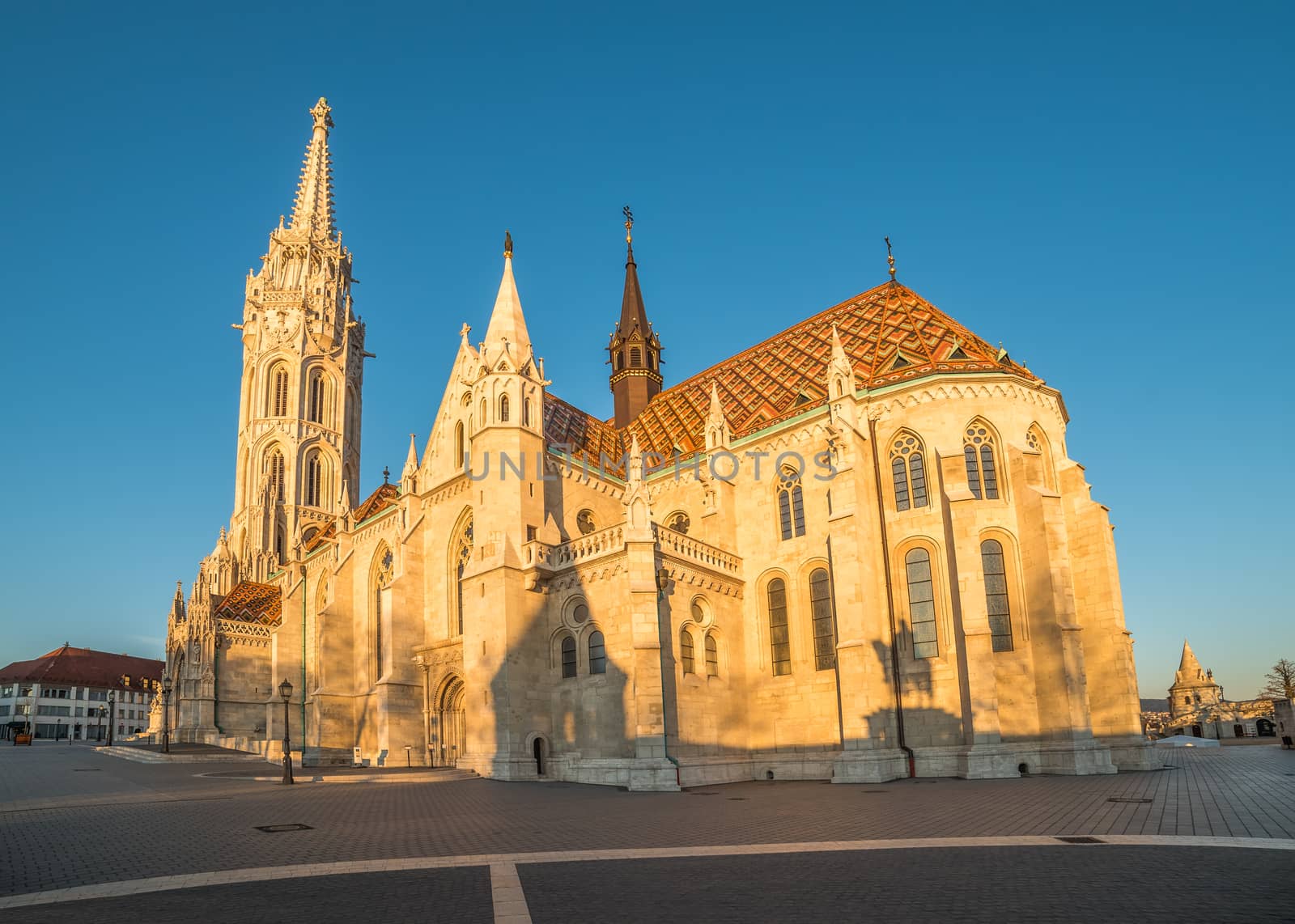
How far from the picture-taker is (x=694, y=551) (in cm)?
2805

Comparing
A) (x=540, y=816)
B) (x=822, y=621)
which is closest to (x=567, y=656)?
(x=822, y=621)

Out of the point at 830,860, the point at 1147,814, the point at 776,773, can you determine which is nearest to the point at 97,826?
the point at 830,860

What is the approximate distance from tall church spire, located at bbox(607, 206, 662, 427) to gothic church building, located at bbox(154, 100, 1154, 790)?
264 inches

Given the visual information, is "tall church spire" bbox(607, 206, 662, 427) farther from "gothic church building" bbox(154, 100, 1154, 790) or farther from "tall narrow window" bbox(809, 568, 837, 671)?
"tall narrow window" bbox(809, 568, 837, 671)

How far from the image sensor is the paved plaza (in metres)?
7.43

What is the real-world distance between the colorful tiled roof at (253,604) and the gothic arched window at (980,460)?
42.2 meters

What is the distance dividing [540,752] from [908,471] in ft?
50.6

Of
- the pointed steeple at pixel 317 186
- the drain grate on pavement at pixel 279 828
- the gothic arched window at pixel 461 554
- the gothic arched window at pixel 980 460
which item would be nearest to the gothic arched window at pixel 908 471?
the gothic arched window at pixel 980 460

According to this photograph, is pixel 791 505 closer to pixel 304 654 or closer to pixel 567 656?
pixel 567 656

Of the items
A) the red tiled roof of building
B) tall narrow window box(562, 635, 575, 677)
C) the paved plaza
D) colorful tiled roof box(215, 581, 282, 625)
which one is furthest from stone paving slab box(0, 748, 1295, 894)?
the red tiled roof of building

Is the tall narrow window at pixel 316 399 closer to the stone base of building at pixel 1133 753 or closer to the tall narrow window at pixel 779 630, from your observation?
the tall narrow window at pixel 779 630

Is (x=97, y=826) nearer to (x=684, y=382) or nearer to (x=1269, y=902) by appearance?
(x=1269, y=902)

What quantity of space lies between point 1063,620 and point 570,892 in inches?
844

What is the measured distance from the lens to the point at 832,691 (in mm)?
27062
